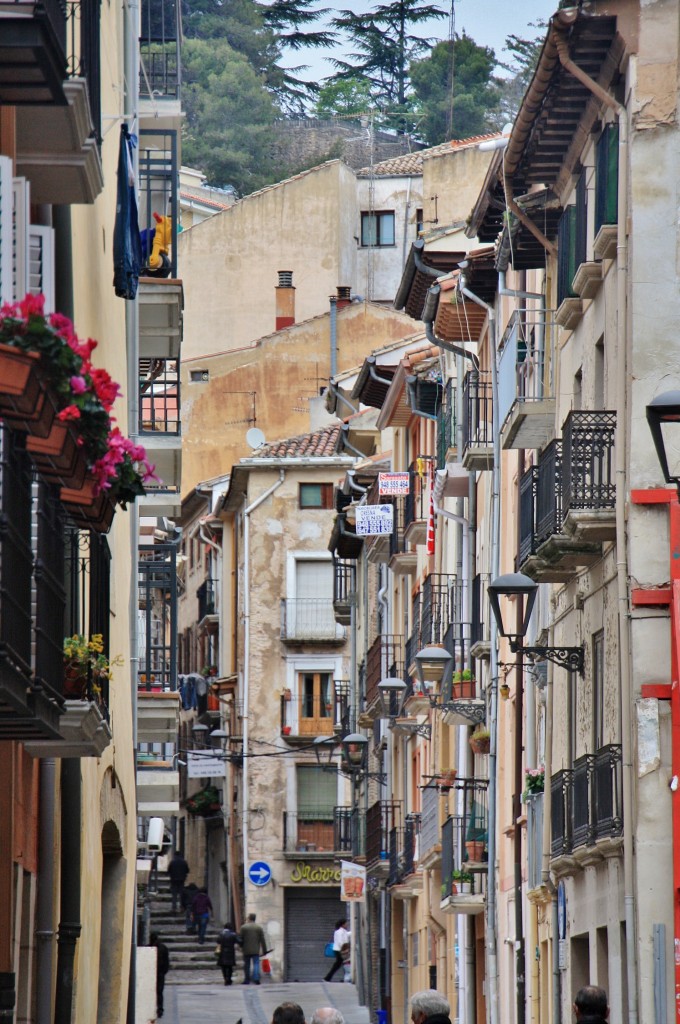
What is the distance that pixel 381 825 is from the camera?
44.8 meters

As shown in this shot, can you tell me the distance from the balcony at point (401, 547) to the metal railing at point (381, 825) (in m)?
4.84

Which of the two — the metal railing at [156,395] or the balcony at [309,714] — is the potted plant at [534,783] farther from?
the balcony at [309,714]

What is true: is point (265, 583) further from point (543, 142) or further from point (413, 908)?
point (543, 142)

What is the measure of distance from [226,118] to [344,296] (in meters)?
27.0

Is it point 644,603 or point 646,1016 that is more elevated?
point 644,603

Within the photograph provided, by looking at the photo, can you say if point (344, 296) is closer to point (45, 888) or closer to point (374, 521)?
point (374, 521)

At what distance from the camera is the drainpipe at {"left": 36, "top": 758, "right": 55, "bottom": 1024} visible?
576 inches

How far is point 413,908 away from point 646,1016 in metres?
25.2

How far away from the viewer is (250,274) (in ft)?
219

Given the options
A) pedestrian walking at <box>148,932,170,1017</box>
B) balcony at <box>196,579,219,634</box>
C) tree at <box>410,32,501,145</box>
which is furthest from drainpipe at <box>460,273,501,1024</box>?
tree at <box>410,32,501,145</box>

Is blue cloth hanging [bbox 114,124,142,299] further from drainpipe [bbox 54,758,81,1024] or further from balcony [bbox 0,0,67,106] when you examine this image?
balcony [bbox 0,0,67,106]

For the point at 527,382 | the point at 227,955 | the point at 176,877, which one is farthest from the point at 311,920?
the point at 527,382

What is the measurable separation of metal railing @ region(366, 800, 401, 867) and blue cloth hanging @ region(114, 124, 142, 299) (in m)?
27.5

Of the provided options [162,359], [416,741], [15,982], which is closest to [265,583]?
[416,741]
